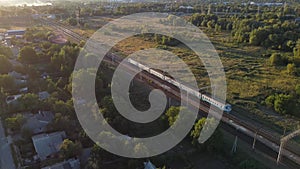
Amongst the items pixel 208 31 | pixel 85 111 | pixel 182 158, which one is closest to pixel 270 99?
pixel 182 158

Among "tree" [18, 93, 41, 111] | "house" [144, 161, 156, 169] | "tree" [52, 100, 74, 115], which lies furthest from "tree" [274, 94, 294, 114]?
"tree" [18, 93, 41, 111]

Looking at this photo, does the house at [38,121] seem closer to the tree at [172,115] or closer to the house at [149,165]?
the house at [149,165]

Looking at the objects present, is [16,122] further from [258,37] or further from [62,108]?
[258,37]

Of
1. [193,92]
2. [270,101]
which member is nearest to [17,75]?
[193,92]

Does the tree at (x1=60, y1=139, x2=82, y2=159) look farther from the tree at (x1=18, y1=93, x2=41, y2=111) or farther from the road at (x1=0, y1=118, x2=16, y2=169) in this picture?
the tree at (x1=18, y1=93, x2=41, y2=111)

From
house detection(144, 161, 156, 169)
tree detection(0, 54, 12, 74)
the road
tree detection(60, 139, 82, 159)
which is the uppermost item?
tree detection(0, 54, 12, 74)

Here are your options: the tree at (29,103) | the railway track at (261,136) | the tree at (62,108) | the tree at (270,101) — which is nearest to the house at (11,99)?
the tree at (29,103)
